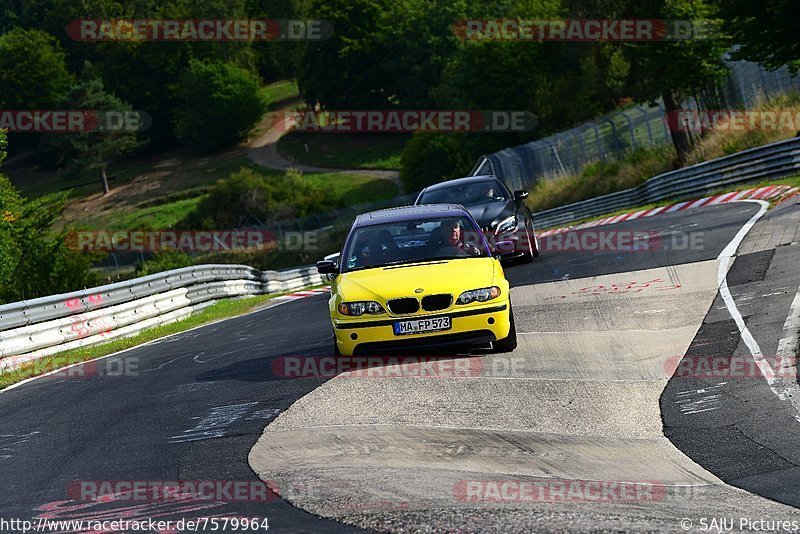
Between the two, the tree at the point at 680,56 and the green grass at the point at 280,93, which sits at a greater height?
the green grass at the point at 280,93

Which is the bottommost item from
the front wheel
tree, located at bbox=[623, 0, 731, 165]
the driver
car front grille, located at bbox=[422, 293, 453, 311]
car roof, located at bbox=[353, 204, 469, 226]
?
the front wheel

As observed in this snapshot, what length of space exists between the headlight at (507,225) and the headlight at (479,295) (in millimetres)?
7733

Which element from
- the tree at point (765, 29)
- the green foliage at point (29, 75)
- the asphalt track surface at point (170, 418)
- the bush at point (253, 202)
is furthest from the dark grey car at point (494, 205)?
the green foliage at point (29, 75)

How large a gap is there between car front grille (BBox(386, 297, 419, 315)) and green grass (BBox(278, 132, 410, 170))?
85097 millimetres

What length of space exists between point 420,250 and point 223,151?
10553cm

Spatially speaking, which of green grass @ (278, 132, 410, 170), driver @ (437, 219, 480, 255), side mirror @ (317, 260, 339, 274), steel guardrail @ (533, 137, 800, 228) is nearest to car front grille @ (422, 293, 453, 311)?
driver @ (437, 219, 480, 255)

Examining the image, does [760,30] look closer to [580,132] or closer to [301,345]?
[301,345]

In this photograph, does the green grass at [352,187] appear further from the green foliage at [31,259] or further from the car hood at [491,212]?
the car hood at [491,212]

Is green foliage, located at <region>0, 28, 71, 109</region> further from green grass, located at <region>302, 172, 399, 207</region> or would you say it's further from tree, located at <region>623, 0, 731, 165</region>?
tree, located at <region>623, 0, 731, 165</region>

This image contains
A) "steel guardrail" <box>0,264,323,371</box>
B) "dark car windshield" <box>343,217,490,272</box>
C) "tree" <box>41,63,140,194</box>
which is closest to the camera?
"dark car windshield" <box>343,217,490,272</box>

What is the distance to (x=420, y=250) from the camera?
11.8m

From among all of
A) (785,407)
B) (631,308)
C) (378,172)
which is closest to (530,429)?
(785,407)

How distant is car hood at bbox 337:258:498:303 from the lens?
10.6 m

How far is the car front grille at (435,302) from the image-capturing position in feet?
34.6
